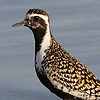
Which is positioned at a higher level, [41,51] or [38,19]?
[38,19]

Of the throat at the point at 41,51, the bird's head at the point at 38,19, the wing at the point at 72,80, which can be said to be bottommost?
the wing at the point at 72,80

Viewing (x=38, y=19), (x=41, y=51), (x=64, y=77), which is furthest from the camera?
(x=38, y=19)

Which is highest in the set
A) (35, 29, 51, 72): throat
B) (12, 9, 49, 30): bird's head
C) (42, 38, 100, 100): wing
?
(12, 9, 49, 30): bird's head

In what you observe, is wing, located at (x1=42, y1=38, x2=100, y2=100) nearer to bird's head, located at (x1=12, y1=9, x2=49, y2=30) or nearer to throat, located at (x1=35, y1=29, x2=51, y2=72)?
throat, located at (x1=35, y1=29, x2=51, y2=72)

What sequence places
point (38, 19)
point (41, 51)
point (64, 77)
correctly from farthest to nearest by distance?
point (38, 19) → point (41, 51) → point (64, 77)

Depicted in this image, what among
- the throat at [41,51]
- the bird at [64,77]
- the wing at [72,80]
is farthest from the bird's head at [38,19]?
the wing at [72,80]

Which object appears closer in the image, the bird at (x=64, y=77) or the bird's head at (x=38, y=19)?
the bird at (x=64, y=77)

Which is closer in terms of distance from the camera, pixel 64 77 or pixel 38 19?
pixel 64 77

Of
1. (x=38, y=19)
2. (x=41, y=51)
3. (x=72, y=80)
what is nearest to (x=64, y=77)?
(x=72, y=80)

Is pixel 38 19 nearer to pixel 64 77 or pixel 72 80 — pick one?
pixel 64 77

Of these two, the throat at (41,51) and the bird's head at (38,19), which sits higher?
the bird's head at (38,19)

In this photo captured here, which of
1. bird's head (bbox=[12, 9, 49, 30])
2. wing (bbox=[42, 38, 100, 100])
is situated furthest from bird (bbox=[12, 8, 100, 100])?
bird's head (bbox=[12, 9, 49, 30])

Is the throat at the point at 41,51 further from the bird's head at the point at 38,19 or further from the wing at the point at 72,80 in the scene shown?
the bird's head at the point at 38,19

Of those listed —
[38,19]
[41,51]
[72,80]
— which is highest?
[38,19]
